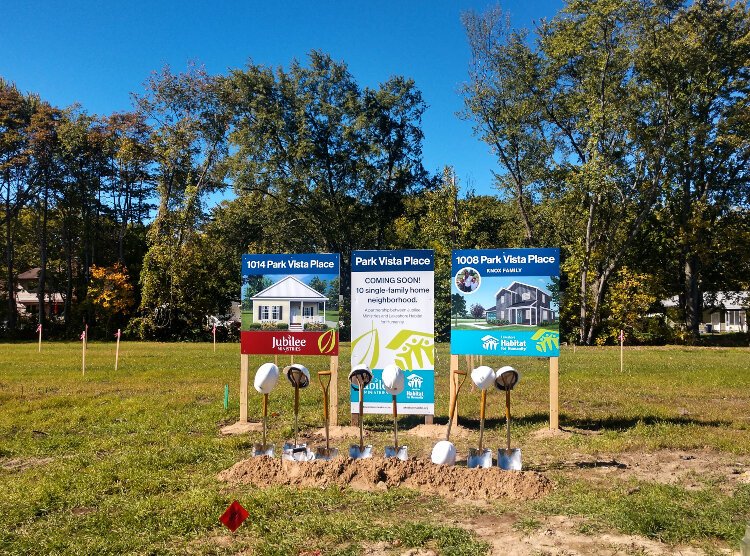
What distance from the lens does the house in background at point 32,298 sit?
4937cm

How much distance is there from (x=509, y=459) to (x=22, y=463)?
604cm

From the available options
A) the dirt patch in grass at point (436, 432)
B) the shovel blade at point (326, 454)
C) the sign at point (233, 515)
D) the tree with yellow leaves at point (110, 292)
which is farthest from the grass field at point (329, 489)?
the tree with yellow leaves at point (110, 292)

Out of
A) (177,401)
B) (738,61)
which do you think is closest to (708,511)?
(177,401)

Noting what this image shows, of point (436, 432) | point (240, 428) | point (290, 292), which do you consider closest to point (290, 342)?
point (290, 292)

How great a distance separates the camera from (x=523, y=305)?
9742 mm

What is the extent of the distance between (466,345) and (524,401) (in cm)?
346

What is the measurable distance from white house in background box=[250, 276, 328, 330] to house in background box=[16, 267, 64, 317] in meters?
41.2

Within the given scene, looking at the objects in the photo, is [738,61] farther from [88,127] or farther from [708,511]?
[88,127]

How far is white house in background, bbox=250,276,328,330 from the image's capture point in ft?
33.3

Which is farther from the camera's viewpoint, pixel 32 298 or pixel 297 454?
pixel 32 298

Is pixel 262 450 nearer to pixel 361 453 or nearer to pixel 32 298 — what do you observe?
pixel 361 453

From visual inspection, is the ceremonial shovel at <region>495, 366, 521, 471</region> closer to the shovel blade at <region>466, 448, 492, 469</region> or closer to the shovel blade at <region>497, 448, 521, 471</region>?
the shovel blade at <region>497, 448, 521, 471</region>

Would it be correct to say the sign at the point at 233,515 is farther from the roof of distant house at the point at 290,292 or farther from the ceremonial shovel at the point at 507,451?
the roof of distant house at the point at 290,292

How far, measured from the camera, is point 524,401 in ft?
41.3
